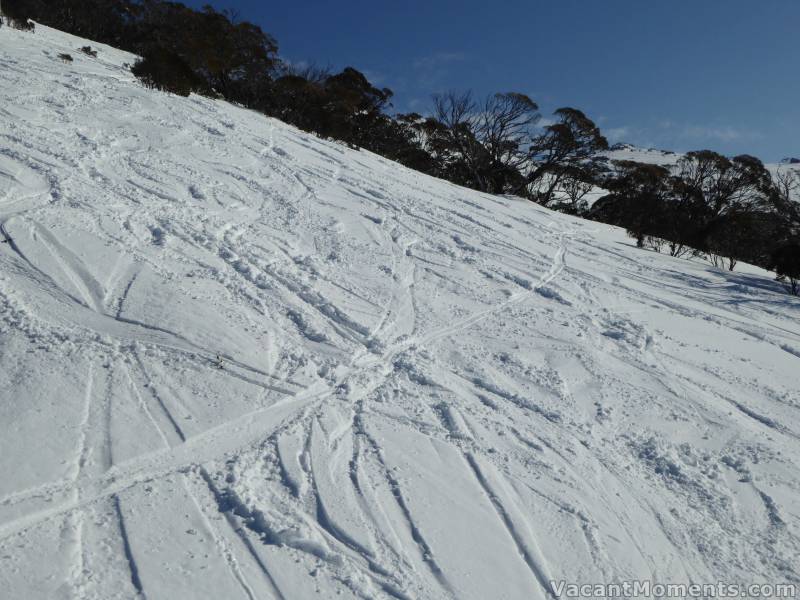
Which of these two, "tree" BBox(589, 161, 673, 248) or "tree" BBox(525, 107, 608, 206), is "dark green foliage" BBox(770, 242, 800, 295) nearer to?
"tree" BBox(589, 161, 673, 248)

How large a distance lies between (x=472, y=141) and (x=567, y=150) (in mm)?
4644

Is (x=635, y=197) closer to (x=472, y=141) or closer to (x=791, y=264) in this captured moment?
(x=472, y=141)

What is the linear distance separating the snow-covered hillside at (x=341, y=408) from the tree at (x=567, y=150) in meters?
16.8

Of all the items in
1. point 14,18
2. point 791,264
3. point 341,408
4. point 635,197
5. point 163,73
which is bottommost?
point 341,408

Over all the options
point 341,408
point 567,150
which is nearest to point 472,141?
point 567,150

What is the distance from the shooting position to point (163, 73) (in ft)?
41.2

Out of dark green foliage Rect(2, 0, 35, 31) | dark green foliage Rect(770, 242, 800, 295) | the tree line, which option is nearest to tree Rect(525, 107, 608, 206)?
the tree line

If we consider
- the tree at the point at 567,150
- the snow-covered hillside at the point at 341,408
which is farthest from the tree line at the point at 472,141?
the snow-covered hillside at the point at 341,408

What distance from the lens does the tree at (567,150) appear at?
2247 cm

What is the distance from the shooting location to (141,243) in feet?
17.5

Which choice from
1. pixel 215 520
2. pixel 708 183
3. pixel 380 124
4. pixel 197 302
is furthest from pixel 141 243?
pixel 708 183

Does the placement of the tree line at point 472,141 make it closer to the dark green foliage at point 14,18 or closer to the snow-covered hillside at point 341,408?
the dark green foliage at point 14,18

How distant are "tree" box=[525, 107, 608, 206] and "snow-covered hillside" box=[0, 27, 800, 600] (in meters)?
16.8

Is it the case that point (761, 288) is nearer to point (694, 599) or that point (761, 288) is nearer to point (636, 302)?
point (636, 302)
